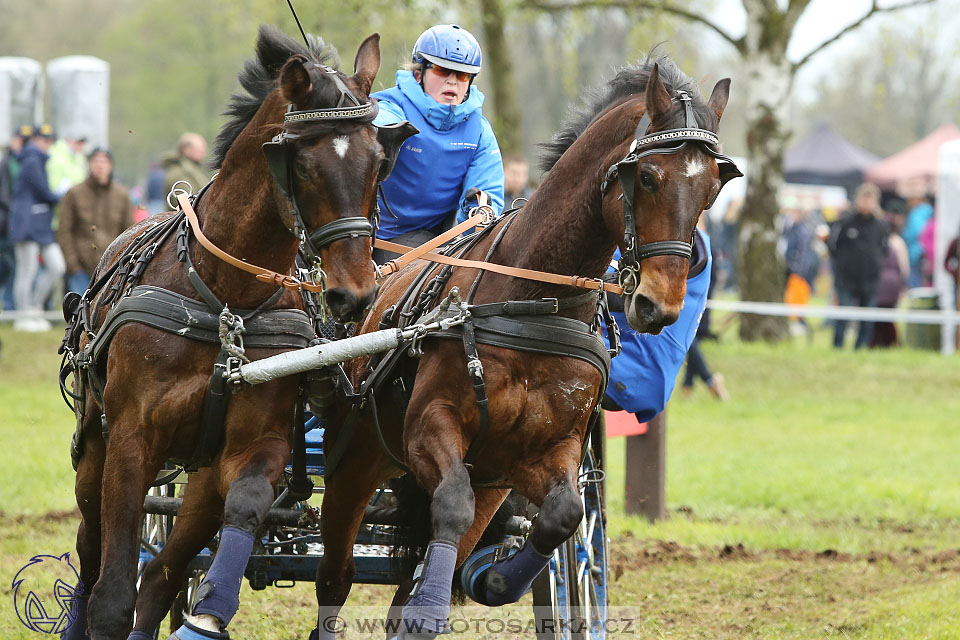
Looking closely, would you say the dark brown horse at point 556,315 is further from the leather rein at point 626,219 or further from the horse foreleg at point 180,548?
the horse foreleg at point 180,548

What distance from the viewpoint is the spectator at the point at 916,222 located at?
20.6m

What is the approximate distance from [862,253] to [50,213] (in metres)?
10.7

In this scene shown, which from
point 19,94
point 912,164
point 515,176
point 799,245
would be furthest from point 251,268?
point 912,164

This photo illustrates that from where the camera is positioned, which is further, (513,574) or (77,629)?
(77,629)

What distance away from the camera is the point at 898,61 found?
4997cm

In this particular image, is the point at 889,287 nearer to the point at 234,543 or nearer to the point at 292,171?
the point at 292,171

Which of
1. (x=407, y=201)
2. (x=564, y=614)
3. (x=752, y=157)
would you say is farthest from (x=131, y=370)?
(x=752, y=157)

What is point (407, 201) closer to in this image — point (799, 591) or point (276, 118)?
point (276, 118)

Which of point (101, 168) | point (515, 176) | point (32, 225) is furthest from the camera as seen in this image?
point (32, 225)

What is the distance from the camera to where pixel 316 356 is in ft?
13.1

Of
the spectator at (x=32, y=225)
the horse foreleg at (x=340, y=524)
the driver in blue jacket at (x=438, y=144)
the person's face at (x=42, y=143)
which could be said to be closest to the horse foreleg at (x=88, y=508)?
the horse foreleg at (x=340, y=524)

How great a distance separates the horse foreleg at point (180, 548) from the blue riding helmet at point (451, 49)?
1983 mm

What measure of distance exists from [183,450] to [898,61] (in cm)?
5021

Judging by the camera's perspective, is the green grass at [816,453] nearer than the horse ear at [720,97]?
→ No
